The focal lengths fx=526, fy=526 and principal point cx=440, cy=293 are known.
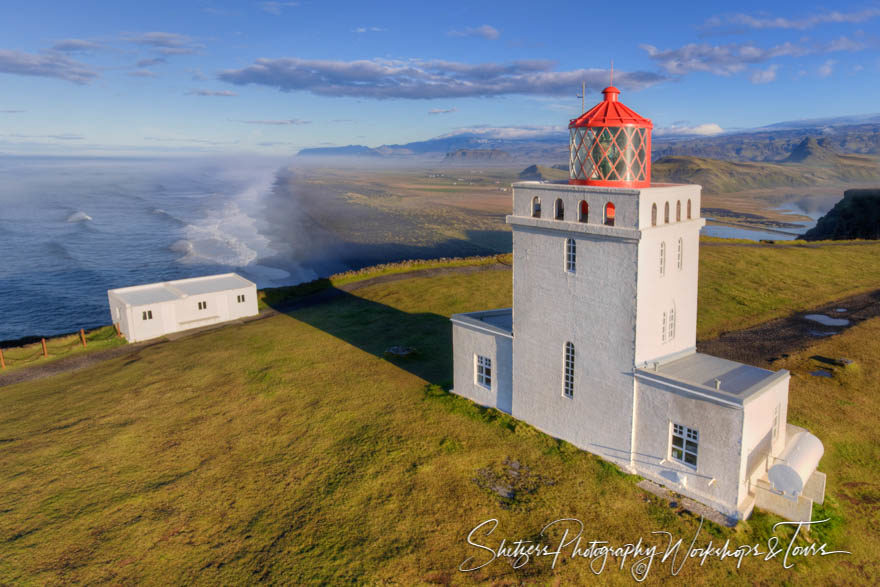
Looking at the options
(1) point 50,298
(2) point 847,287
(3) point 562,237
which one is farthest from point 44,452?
(2) point 847,287

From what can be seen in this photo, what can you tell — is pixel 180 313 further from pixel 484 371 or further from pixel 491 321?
pixel 484 371

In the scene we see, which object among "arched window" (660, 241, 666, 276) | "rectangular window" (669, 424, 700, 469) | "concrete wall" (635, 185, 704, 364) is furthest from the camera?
"arched window" (660, 241, 666, 276)

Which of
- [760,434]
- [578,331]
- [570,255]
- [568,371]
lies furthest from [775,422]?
[570,255]

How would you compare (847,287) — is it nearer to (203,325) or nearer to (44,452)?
(203,325)

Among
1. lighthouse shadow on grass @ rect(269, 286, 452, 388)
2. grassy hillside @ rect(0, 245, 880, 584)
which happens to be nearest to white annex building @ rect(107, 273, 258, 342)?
lighthouse shadow on grass @ rect(269, 286, 452, 388)

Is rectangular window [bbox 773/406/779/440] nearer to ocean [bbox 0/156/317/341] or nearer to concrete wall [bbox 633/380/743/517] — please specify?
concrete wall [bbox 633/380/743/517]

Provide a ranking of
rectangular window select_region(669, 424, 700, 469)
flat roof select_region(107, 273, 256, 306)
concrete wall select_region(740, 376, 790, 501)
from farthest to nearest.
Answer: flat roof select_region(107, 273, 256, 306) < rectangular window select_region(669, 424, 700, 469) < concrete wall select_region(740, 376, 790, 501)

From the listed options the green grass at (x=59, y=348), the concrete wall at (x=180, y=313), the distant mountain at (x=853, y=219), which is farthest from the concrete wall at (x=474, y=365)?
the distant mountain at (x=853, y=219)
